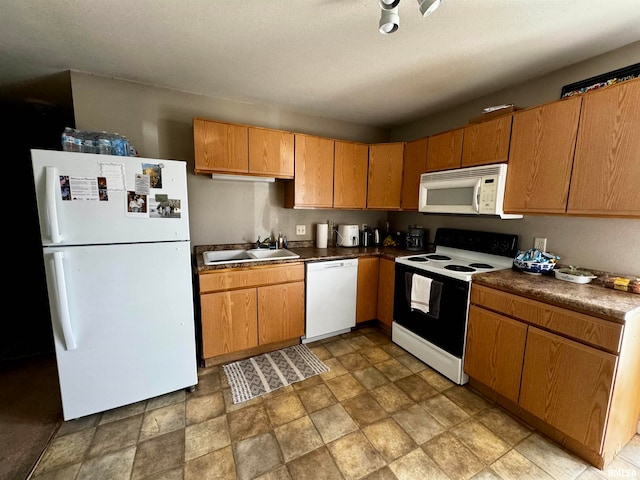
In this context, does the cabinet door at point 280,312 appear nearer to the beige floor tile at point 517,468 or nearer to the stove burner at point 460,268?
the stove burner at point 460,268

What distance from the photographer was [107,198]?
1530 mm

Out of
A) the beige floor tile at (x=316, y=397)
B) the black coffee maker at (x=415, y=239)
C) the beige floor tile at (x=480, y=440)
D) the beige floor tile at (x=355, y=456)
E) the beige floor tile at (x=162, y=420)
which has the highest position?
the black coffee maker at (x=415, y=239)

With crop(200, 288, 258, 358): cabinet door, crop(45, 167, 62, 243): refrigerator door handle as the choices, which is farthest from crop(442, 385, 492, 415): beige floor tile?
crop(45, 167, 62, 243): refrigerator door handle

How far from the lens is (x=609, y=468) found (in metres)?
1.36

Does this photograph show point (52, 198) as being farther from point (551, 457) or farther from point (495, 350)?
point (551, 457)

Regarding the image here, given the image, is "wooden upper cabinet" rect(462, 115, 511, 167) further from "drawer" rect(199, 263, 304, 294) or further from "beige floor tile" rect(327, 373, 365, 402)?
"beige floor tile" rect(327, 373, 365, 402)

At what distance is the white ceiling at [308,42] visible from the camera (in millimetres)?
1359

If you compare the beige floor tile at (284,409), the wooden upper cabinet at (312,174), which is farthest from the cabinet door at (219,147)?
the beige floor tile at (284,409)

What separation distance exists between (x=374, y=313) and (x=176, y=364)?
1931 mm

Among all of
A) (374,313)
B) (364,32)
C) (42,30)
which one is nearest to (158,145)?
(42,30)

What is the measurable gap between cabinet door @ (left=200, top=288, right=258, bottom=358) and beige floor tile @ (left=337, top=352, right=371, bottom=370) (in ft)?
2.63

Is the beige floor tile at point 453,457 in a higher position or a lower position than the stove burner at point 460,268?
lower

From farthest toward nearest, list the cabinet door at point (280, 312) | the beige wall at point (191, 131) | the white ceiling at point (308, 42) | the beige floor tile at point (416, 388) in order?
A: the cabinet door at point (280, 312), the beige wall at point (191, 131), the beige floor tile at point (416, 388), the white ceiling at point (308, 42)

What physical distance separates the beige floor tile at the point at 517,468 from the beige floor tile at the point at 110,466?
1.92m
